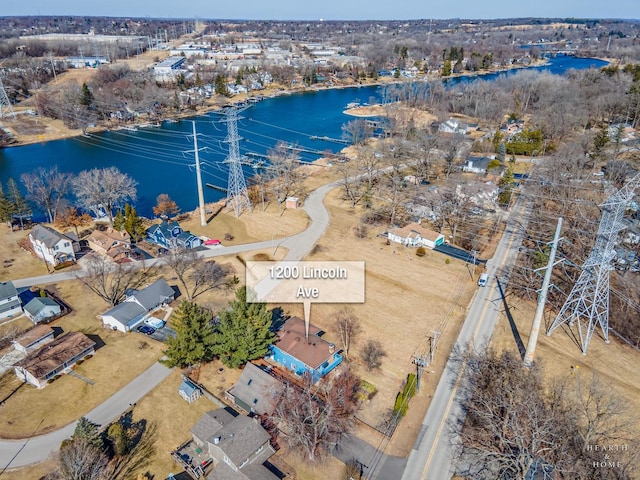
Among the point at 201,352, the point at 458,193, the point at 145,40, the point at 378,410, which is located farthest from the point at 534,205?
the point at 145,40

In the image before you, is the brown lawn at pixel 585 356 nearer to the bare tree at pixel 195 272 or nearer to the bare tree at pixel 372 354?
the bare tree at pixel 372 354

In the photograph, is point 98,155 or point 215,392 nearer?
point 215,392

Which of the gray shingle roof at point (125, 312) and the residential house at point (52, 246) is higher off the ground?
the residential house at point (52, 246)

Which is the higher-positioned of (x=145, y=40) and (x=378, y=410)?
(x=145, y=40)

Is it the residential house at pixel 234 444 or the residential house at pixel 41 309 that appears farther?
the residential house at pixel 41 309

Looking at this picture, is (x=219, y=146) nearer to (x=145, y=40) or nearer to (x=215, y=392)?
(x=215, y=392)

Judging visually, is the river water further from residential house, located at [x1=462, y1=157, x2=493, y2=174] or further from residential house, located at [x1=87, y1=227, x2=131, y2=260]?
residential house, located at [x1=462, y1=157, x2=493, y2=174]

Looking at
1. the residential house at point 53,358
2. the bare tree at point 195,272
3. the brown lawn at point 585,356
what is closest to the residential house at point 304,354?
the bare tree at point 195,272

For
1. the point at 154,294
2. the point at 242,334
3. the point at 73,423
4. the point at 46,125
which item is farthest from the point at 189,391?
the point at 46,125
